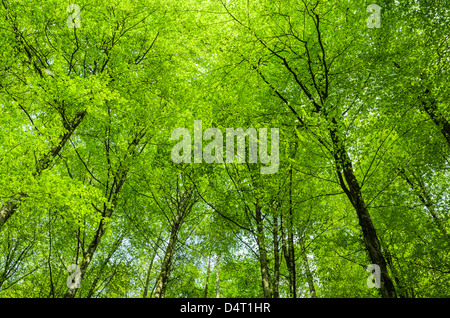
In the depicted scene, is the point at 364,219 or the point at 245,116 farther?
the point at 245,116

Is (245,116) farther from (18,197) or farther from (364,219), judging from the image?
(18,197)

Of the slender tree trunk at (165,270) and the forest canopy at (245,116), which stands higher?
the forest canopy at (245,116)

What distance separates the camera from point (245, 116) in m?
5.50

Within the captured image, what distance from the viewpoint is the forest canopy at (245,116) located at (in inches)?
176

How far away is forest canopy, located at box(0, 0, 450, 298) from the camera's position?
176 inches


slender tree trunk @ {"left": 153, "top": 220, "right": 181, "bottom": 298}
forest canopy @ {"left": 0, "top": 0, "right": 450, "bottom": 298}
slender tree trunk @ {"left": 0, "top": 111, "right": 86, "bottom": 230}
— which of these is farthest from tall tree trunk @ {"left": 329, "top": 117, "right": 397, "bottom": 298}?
slender tree trunk @ {"left": 153, "top": 220, "right": 181, "bottom": 298}

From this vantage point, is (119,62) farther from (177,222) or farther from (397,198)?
(397,198)

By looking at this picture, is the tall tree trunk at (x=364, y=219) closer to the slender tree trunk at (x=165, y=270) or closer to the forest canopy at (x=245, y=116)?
the forest canopy at (x=245, y=116)

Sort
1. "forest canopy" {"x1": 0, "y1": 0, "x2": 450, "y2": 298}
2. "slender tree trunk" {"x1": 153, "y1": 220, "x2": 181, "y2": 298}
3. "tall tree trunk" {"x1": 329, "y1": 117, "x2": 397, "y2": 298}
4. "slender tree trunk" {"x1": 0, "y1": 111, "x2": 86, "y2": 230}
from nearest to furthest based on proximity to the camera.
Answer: "tall tree trunk" {"x1": 329, "y1": 117, "x2": 397, "y2": 298} < "forest canopy" {"x1": 0, "y1": 0, "x2": 450, "y2": 298} < "slender tree trunk" {"x1": 0, "y1": 111, "x2": 86, "y2": 230} < "slender tree trunk" {"x1": 153, "y1": 220, "x2": 181, "y2": 298}

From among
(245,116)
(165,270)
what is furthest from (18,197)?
(245,116)

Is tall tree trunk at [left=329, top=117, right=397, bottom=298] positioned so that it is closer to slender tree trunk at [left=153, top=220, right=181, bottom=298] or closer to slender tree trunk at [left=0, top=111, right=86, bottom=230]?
slender tree trunk at [left=0, top=111, right=86, bottom=230]

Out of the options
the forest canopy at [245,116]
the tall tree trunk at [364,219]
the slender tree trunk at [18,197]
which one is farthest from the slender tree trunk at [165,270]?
the tall tree trunk at [364,219]

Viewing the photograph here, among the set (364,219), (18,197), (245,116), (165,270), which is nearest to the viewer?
(364,219)
